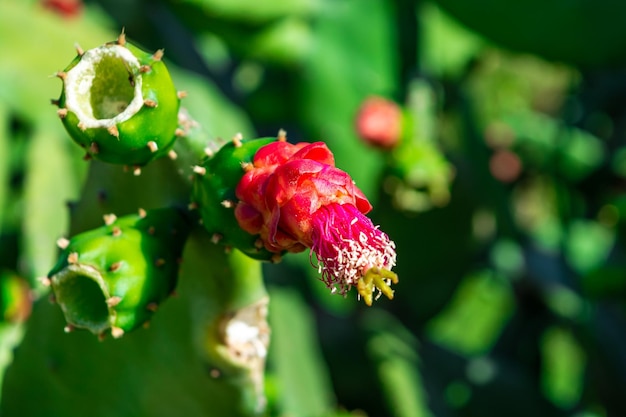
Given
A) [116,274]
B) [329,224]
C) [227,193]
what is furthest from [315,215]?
[116,274]

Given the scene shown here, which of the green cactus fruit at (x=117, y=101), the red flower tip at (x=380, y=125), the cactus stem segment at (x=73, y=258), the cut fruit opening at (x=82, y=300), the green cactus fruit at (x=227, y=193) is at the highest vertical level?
the green cactus fruit at (x=117, y=101)

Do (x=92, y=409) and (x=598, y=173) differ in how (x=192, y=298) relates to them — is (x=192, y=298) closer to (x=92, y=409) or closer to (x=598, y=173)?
(x=92, y=409)

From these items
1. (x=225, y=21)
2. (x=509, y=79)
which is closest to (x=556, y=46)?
(x=225, y=21)

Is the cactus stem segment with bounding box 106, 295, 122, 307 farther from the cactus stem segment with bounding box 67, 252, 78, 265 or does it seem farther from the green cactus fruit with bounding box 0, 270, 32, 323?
the green cactus fruit with bounding box 0, 270, 32, 323

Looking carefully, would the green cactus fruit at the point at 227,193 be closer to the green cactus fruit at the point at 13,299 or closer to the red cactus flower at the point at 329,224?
the red cactus flower at the point at 329,224

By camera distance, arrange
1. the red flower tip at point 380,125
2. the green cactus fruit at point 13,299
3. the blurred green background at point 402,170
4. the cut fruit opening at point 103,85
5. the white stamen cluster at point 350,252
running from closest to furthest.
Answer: the white stamen cluster at point 350,252 → the cut fruit opening at point 103,85 → the green cactus fruit at point 13,299 → the blurred green background at point 402,170 → the red flower tip at point 380,125

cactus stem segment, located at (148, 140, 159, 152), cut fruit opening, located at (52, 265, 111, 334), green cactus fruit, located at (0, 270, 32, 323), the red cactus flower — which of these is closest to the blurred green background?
green cactus fruit, located at (0, 270, 32, 323)

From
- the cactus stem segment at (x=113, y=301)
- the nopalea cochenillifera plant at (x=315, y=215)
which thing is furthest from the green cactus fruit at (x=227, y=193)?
the cactus stem segment at (x=113, y=301)
